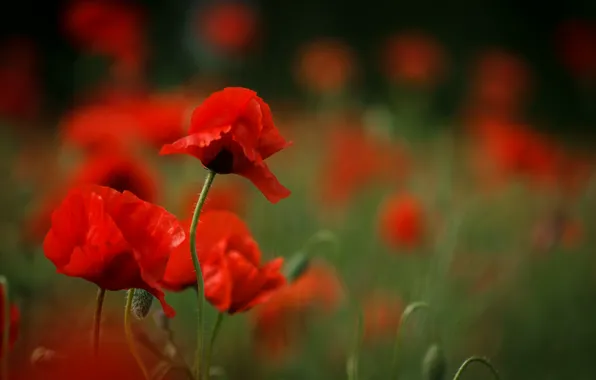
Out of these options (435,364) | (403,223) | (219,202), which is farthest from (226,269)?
(403,223)

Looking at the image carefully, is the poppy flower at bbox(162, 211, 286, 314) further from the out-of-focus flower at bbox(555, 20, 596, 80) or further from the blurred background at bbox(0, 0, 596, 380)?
the out-of-focus flower at bbox(555, 20, 596, 80)

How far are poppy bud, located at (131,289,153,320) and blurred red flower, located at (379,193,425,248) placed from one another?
26.7 inches

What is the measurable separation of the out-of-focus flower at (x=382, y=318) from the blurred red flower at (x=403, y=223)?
9 centimetres

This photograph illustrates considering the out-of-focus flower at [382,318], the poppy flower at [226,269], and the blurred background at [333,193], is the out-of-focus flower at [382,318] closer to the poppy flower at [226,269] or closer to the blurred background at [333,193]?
the blurred background at [333,193]

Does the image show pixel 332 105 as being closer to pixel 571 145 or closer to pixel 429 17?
pixel 571 145

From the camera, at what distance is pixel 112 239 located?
45cm

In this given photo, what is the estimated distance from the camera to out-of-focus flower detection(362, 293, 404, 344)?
1041 mm

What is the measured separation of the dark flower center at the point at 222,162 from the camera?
1.60 feet

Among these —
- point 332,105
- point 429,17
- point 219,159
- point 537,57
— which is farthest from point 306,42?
point 219,159

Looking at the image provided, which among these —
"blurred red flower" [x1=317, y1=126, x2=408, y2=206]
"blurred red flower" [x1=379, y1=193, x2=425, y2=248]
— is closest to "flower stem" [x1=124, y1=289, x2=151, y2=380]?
"blurred red flower" [x1=379, y1=193, x2=425, y2=248]

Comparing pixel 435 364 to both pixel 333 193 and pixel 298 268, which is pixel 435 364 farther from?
pixel 333 193

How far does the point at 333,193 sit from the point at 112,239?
102cm

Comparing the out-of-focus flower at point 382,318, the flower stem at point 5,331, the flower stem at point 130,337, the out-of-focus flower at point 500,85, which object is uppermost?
the flower stem at point 130,337

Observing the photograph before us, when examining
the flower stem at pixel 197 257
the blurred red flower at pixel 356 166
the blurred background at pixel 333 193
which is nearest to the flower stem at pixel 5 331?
the blurred background at pixel 333 193
